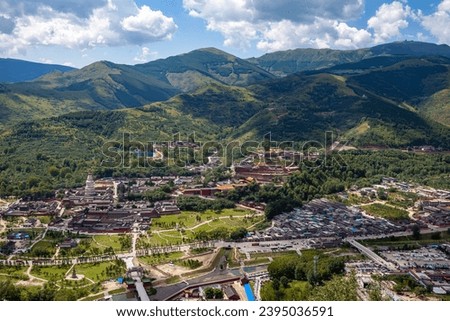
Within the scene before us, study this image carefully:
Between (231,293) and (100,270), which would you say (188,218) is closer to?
(100,270)

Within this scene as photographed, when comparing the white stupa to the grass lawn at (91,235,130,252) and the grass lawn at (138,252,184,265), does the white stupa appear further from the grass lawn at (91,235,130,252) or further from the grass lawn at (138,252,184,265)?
Result: the grass lawn at (138,252,184,265)

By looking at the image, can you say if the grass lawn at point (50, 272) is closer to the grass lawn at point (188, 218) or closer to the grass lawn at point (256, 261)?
the grass lawn at point (188, 218)

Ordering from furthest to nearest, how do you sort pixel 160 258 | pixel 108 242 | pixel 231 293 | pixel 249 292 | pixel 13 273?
1. pixel 108 242
2. pixel 160 258
3. pixel 13 273
4. pixel 249 292
5. pixel 231 293

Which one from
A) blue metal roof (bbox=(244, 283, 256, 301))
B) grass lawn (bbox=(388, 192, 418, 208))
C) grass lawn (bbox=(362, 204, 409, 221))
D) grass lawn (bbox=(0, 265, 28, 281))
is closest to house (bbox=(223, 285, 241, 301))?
blue metal roof (bbox=(244, 283, 256, 301))

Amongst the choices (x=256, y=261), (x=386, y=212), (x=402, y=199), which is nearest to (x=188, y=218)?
(x=256, y=261)

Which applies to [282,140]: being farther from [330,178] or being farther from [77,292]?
[77,292]

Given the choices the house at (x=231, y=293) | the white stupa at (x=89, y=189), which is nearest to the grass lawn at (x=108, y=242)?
the house at (x=231, y=293)

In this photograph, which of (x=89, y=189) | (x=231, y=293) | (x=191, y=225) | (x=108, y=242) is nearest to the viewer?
(x=231, y=293)
